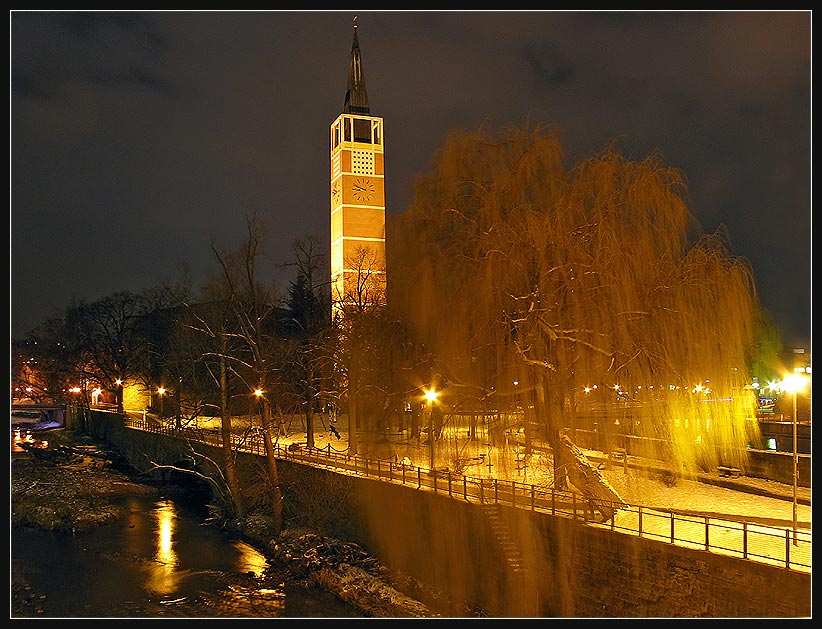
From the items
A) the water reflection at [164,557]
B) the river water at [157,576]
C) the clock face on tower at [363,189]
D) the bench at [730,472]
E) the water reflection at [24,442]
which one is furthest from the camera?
the clock face on tower at [363,189]

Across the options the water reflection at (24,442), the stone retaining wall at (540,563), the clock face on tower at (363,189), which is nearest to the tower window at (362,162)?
the clock face on tower at (363,189)

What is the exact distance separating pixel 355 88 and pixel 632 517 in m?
80.9

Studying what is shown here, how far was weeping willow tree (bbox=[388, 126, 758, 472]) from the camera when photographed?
17.6 m

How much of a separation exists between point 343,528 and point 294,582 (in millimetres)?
3279

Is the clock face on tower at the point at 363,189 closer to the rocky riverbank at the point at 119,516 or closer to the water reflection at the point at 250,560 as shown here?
the rocky riverbank at the point at 119,516

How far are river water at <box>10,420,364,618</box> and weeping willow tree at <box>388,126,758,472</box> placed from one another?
712cm

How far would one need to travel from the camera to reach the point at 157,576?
22.9 m

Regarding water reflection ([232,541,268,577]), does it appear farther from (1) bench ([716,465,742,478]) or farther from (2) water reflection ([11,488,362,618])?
(1) bench ([716,465,742,478])

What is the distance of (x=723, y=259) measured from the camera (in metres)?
18.2

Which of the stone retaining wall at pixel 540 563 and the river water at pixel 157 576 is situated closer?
the stone retaining wall at pixel 540 563

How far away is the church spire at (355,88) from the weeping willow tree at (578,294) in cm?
7420

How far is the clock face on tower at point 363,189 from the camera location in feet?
273

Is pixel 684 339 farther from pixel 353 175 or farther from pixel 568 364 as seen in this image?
pixel 353 175

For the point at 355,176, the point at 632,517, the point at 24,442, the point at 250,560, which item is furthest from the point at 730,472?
the point at 355,176
